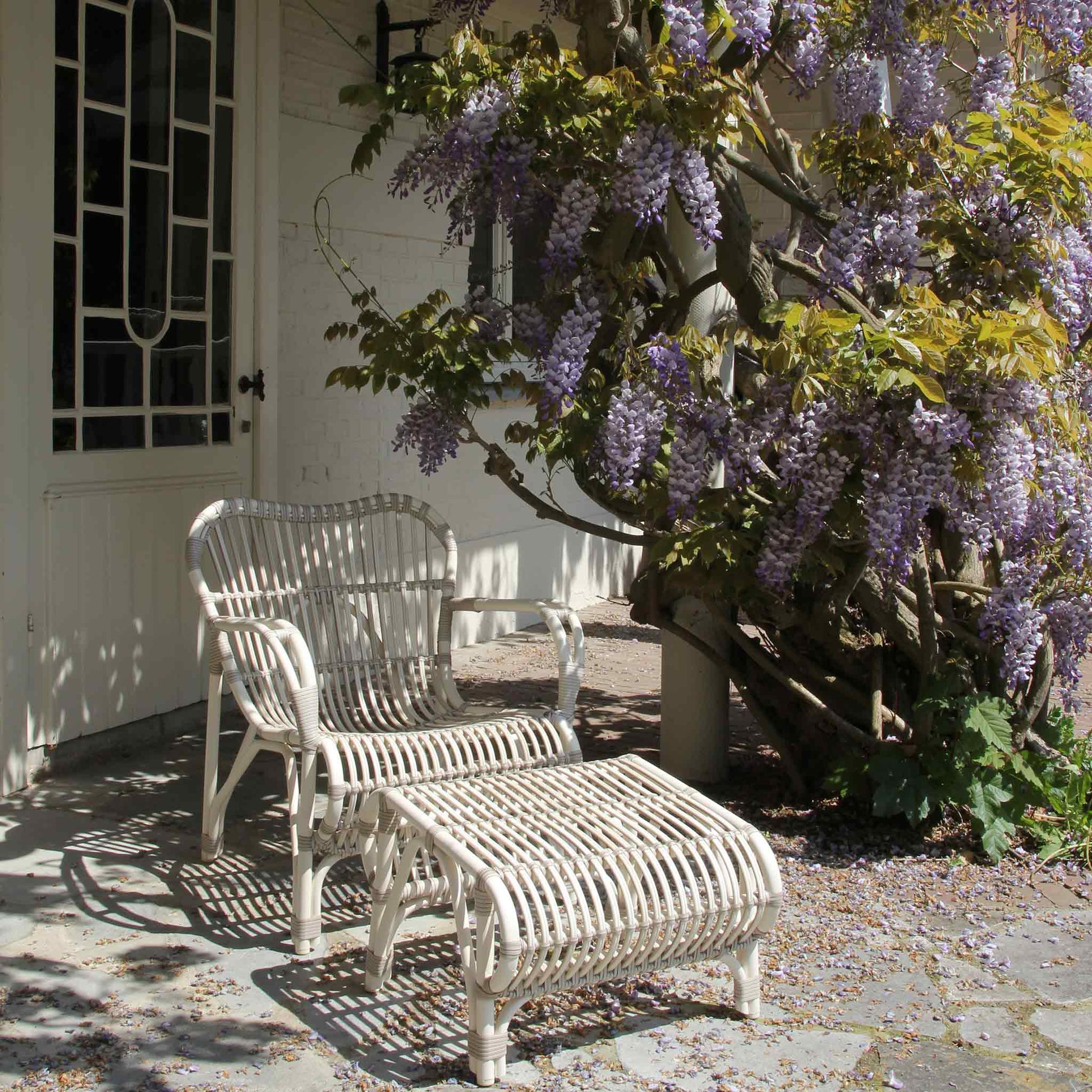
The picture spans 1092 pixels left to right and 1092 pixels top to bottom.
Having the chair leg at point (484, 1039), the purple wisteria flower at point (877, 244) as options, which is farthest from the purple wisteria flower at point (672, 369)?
the chair leg at point (484, 1039)

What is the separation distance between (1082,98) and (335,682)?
2692 millimetres

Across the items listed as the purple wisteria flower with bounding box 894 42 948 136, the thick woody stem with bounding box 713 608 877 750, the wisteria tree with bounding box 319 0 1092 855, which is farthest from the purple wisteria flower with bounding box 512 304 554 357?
the purple wisteria flower with bounding box 894 42 948 136

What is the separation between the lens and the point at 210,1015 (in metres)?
2.88

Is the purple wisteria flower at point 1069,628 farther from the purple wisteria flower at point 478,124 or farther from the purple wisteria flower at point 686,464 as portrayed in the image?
the purple wisteria flower at point 478,124

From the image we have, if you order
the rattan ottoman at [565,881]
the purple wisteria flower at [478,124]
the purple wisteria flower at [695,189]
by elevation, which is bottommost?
the rattan ottoman at [565,881]

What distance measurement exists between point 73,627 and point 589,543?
4.05 metres

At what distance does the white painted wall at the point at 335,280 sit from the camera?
5.38m

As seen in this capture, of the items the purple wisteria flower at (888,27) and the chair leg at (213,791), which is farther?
the purple wisteria flower at (888,27)

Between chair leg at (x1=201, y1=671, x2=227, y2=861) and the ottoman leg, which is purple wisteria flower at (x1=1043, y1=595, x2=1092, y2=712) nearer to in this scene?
the ottoman leg

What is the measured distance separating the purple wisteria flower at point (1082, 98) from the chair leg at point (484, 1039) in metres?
2.86

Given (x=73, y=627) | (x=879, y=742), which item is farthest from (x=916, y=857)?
(x=73, y=627)

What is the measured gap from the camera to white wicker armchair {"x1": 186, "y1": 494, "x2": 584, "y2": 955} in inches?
128

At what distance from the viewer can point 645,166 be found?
11.4ft

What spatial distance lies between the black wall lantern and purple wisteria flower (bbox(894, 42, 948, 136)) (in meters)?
2.31
